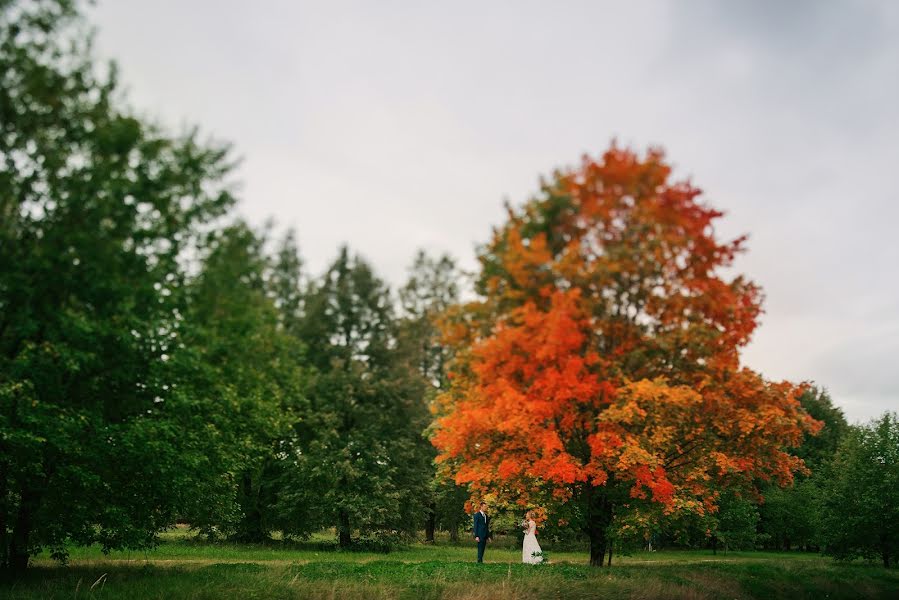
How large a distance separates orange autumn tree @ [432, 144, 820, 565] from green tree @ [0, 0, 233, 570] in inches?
235

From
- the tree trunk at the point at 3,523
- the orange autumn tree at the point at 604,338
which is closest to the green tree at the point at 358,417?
the tree trunk at the point at 3,523

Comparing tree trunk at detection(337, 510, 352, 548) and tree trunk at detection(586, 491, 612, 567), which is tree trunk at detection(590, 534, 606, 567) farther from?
tree trunk at detection(337, 510, 352, 548)

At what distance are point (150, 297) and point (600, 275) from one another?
8641mm

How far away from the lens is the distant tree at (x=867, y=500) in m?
29.0

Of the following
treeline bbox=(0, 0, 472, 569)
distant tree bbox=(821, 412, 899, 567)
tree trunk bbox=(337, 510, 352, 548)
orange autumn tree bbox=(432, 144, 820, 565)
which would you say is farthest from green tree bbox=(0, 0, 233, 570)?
distant tree bbox=(821, 412, 899, 567)

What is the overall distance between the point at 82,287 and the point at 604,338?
32.9ft

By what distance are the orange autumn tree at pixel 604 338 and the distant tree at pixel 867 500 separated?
2128 centimetres

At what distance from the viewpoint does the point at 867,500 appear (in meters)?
29.2

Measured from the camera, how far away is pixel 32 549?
13.1 metres

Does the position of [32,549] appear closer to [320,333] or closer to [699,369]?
[699,369]

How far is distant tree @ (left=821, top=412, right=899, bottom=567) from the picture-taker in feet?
95.2

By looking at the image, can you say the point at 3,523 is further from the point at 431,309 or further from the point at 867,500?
the point at 867,500

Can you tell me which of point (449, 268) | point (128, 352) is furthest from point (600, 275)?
point (449, 268)

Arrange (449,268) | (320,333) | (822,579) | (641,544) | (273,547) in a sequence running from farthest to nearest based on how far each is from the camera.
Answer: (449,268)
(320,333)
(273,547)
(822,579)
(641,544)
